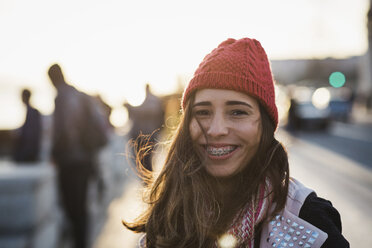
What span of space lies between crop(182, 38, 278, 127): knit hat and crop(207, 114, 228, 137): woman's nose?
5.9 inches

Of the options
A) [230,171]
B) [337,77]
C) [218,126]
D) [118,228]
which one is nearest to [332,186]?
[118,228]

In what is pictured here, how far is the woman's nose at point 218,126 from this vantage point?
5.72 feet

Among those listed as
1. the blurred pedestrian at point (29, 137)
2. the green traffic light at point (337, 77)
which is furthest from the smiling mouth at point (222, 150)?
the green traffic light at point (337, 77)

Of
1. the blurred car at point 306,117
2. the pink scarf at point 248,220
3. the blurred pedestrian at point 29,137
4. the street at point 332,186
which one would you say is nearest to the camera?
the pink scarf at point 248,220

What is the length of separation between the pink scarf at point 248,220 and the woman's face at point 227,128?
193 mm

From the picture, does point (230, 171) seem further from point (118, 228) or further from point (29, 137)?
point (29, 137)

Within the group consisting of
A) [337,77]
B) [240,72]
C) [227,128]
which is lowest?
[337,77]

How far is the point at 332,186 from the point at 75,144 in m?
5.40

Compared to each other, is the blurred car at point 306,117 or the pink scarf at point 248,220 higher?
the pink scarf at point 248,220

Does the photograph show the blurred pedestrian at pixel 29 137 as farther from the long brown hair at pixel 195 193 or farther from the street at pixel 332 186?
the long brown hair at pixel 195 193

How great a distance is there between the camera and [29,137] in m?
5.07

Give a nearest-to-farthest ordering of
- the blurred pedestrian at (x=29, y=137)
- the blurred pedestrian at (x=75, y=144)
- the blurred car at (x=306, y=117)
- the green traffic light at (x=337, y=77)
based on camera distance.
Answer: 1. the blurred pedestrian at (x=75, y=144)
2. the blurred pedestrian at (x=29, y=137)
3. the blurred car at (x=306, y=117)
4. the green traffic light at (x=337, y=77)

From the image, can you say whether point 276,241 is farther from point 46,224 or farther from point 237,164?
point 46,224

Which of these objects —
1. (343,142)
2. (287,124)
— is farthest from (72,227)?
(287,124)
